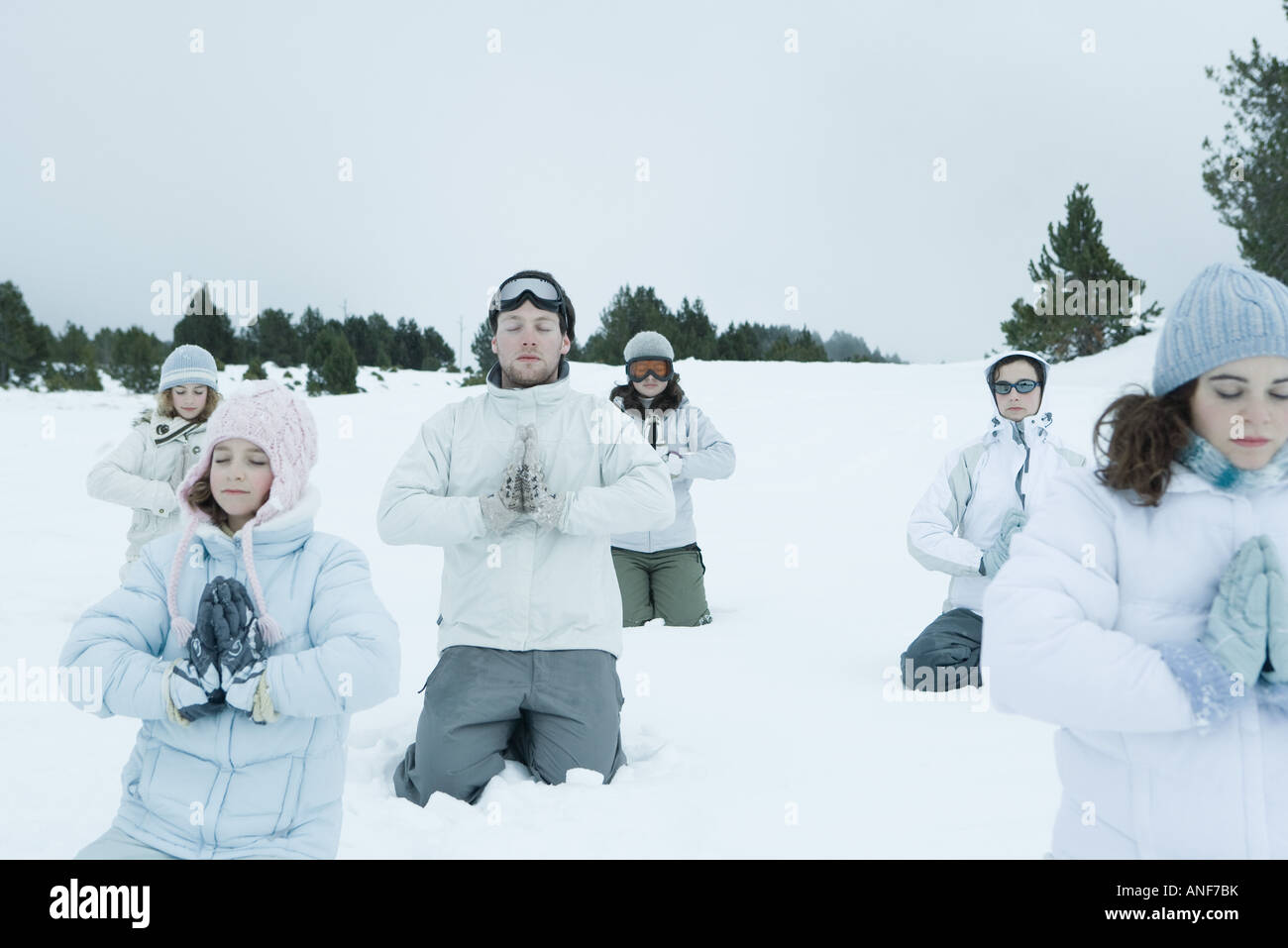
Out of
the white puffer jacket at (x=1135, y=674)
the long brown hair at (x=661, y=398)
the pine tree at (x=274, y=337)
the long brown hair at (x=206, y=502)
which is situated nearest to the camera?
the white puffer jacket at (x=1135, y=674)

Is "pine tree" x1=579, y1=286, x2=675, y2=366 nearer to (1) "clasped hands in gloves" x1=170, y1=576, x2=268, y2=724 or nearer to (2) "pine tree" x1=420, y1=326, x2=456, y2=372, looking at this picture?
(2) "pine tree" x1=420, y1=326, x2=456, y2=372

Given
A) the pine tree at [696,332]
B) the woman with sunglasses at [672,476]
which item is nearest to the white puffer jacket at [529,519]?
the woman with sunglasses at [672,476]

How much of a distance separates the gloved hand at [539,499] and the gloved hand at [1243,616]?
7.57ft

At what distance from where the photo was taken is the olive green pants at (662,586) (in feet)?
23.0

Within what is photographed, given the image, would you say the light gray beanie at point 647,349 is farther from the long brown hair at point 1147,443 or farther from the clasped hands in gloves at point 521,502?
the long brown hair at point 1147,443

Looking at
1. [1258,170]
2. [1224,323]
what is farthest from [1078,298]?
[1224,323]

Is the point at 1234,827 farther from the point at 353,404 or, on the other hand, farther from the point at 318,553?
the point at 353,404

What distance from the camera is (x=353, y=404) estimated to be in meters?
19.1

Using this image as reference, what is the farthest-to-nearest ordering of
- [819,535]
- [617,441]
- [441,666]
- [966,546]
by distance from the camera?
[819,535]
[966,546]
[617,441]
[441,666]

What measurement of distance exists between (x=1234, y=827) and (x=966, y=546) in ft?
10.6

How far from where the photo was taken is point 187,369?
5.48 m

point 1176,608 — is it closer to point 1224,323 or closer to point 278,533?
point 1224,323
